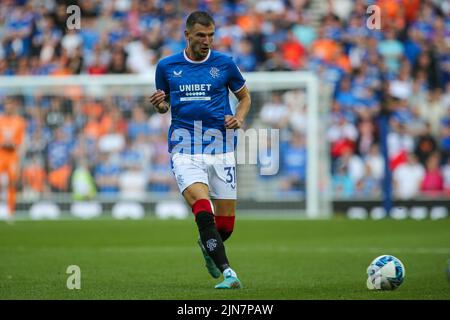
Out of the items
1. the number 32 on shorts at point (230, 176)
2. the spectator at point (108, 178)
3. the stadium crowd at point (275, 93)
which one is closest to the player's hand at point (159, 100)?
the number 32 on shorts at point (230, 176)

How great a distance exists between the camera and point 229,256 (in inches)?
554

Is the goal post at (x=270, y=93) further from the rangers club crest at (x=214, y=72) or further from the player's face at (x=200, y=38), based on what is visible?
the player's face at (x=200, y=38)

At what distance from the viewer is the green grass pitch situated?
30.8 ft

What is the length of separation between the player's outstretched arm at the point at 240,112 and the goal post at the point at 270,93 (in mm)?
12678

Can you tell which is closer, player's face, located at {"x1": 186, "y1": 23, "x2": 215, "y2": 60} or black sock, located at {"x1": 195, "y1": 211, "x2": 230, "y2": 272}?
black sock, located at {"x1": 195, "y1": 211, "x2": 230, "y2": 272}

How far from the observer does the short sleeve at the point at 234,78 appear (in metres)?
10.2

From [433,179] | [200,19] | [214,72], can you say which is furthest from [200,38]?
[433,179]

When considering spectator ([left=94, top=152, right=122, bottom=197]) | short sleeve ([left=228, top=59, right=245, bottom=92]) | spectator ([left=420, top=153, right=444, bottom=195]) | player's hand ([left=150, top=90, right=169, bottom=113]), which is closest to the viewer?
player's hand ([left=150, top=90, right=169, bottom=113])

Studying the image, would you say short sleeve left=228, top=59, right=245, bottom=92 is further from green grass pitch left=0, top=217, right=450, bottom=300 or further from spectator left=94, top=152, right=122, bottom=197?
spectator left=94, top=152, right=122, bottom=197

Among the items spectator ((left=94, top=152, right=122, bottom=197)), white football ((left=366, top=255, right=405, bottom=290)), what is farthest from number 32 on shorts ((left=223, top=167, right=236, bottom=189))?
spectator ((left=94, top=152, right=122, bottom=197))

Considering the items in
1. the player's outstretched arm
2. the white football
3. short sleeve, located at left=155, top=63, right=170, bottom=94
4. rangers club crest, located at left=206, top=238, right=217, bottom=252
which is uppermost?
short sleeve, located at left=155, top=63, right=170, bottom=94

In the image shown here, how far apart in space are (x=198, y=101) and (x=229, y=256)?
4.44 metres

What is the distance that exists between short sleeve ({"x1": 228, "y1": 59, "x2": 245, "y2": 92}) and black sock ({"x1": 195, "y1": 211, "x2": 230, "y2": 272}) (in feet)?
4.86

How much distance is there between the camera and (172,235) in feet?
59.6
